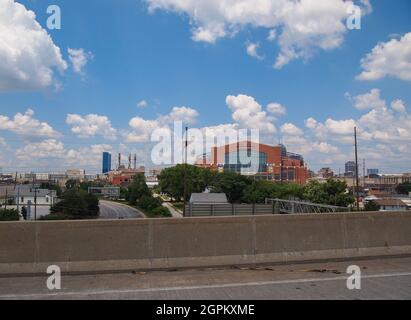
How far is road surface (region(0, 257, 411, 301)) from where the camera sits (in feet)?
21.0

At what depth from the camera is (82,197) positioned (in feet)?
279

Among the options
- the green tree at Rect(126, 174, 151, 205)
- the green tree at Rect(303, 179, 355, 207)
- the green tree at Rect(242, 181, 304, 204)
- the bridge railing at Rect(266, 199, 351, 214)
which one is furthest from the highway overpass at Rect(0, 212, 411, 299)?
the green tree at Rect(126, 174, 151, 205)

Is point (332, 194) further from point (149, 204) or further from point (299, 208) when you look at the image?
point (149, 204)

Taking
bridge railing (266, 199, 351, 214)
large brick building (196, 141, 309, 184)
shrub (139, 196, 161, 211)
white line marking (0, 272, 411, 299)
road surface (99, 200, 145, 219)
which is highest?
large brick building (196, 141, 309, 184)

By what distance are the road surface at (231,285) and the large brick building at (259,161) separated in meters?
169

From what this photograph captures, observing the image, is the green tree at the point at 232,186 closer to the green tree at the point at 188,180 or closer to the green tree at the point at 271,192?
the green tree at the point at 271,192

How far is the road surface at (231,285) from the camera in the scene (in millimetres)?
6402

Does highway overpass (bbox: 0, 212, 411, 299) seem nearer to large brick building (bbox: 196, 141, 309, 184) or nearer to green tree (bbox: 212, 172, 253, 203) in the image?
A: green tree (bbox: 212, 172, 253, 203)

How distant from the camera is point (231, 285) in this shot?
7.00 m

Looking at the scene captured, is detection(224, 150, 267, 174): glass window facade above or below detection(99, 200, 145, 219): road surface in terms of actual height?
above

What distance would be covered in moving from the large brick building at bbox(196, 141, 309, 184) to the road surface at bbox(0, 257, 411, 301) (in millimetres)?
169301
